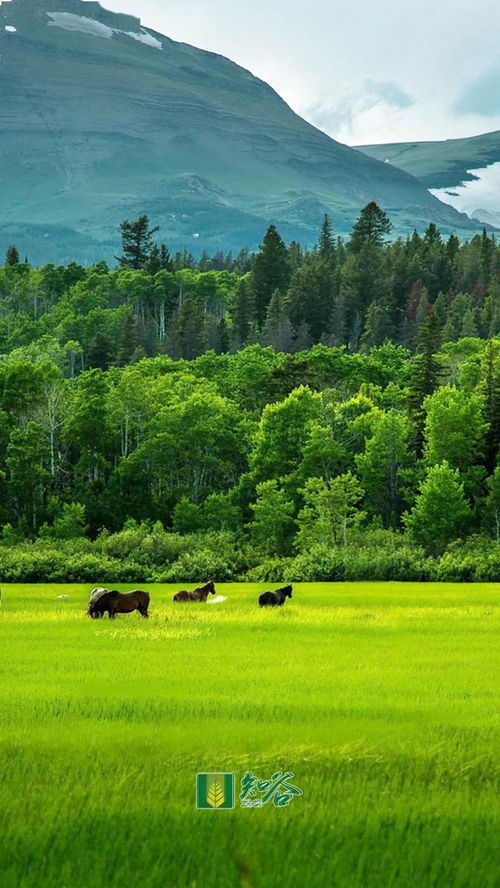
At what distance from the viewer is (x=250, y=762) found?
37.6ft

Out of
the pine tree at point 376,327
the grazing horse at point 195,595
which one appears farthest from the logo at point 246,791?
the pine tree at point 376,327

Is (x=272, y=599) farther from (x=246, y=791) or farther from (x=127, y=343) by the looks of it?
(x=127, y=343)

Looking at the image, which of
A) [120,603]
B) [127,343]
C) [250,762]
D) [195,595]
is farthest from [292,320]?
[250,762]

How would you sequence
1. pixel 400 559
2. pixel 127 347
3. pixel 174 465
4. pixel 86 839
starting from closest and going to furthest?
pixel 86 839, pixel 400 559, pixel 174 465, pixel 127 347

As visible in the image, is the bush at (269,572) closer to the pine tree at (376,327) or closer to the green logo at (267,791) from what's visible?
the green logo at (267,791)

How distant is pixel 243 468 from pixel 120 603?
75.2m

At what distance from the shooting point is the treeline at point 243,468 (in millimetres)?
75125

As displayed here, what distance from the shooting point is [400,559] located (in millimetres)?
58125

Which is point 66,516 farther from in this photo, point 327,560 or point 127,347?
point 127,347

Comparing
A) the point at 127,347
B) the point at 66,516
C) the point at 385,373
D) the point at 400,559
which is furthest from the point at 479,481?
the point at 127,347

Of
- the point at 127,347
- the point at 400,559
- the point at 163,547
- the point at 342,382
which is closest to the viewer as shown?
the point at 400,559

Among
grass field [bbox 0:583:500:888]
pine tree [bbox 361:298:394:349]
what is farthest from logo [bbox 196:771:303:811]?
pine tree [bbox 361:298:394:349]

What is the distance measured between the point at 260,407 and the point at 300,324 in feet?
216

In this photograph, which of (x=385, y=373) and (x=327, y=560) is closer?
(x=327, y=560)
